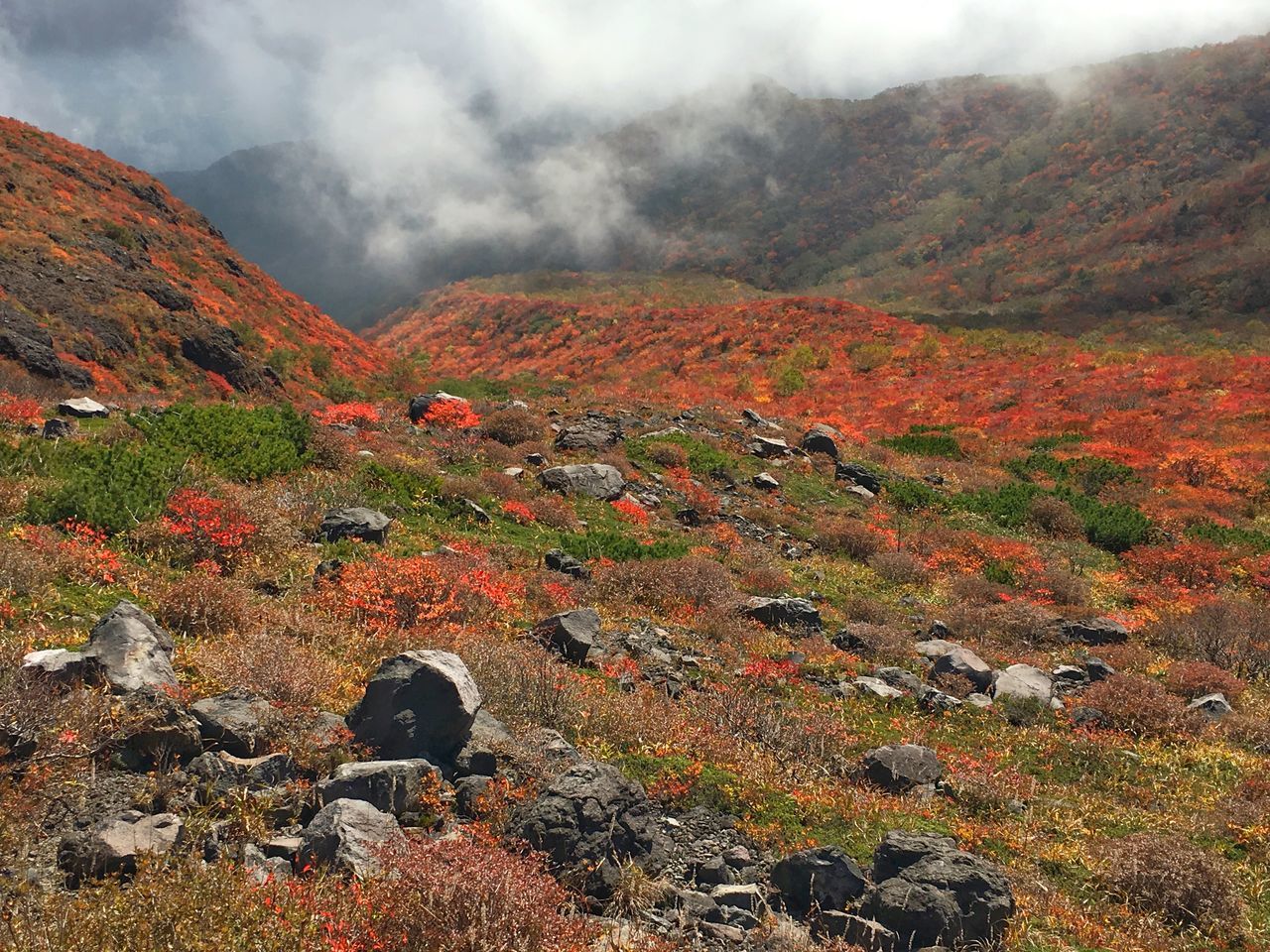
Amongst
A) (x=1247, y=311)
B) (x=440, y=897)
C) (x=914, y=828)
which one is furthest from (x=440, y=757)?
(x=1247, y=311)

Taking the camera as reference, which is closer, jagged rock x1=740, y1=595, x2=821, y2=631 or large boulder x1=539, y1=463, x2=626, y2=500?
jagged rock x1=740, y1=595, x2=821, y2=631

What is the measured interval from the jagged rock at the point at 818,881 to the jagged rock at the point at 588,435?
47.4 ft

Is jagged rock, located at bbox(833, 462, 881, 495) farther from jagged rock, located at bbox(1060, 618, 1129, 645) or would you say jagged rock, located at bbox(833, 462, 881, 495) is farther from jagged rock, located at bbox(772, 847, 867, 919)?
jagged rock, located at bbox(772, 847, 867, 919)

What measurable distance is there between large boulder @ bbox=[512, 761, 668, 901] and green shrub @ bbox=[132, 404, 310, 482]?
26.8 ft

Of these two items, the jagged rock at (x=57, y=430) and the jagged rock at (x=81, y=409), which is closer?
the jagged rock at (x=57, y=430)

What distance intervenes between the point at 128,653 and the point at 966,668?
29.9 feet

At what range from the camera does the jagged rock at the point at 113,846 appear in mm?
3762

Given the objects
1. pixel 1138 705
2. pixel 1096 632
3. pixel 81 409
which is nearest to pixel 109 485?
pixel 81 409

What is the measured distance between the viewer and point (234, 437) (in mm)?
11789

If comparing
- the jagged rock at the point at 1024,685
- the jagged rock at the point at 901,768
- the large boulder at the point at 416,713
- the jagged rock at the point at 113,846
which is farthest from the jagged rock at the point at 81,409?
the jagged rock at the point at 1024,685

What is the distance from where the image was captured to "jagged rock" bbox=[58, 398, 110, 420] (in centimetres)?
1334

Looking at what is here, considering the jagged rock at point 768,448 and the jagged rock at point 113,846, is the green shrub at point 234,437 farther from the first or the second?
the jagged rock at point 768,448

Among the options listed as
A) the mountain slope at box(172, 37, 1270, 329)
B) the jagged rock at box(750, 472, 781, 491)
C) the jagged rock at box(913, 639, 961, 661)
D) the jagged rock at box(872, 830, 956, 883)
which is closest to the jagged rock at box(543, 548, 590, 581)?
the jagged rock at box(913, 639, 961, 661)

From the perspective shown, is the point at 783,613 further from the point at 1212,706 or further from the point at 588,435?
the point at 588,435
